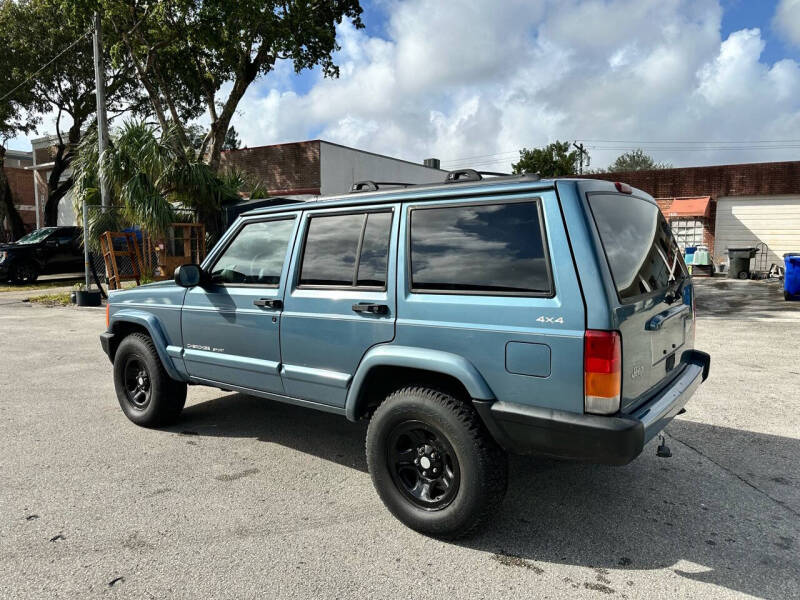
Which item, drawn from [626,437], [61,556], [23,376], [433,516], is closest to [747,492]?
[626,437]

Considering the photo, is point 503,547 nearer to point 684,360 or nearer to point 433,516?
point 433,516

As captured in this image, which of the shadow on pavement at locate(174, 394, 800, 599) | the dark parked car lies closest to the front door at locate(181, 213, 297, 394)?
the shadow on pavement at locate(174, 394, 800, 599)

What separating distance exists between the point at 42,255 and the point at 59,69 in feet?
29.5

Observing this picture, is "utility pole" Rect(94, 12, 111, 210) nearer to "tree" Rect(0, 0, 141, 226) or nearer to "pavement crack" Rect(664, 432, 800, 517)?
"tree" Rect(0, 0, 141, 226)

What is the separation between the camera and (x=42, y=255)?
1961 centimetres

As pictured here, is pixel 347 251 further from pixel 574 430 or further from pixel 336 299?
pixel 574 430

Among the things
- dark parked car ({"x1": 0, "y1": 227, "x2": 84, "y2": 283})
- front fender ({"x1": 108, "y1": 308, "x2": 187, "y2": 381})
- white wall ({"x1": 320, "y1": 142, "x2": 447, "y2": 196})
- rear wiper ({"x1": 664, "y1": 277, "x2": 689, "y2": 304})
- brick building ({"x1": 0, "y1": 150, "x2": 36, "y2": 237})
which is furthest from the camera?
brick building ({"x1": 0, "y1": 150, "x2": 36, "y2": 237})

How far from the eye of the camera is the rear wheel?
19047 mm

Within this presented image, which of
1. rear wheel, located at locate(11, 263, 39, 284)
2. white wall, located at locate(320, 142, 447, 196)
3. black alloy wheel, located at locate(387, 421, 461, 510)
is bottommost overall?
black alloy wheel, located at locate(387, 421, 461, 510)

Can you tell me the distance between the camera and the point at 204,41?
15.1 meters

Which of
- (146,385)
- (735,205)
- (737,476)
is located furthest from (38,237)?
(735,205)

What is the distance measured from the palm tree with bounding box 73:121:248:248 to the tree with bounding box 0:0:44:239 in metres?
10.7

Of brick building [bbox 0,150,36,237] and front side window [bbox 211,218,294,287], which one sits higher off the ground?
brick building [bbox 0,150,36,237]

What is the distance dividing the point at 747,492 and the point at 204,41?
51.3 ft
